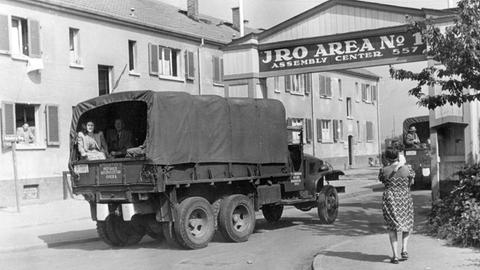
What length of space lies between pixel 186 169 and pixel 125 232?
80.2 inches

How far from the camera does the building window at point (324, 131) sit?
4281 cm

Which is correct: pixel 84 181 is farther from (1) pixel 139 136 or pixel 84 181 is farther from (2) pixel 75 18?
(2) pixel 75 18

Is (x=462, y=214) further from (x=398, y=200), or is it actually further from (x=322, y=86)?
(x=322, y=86)

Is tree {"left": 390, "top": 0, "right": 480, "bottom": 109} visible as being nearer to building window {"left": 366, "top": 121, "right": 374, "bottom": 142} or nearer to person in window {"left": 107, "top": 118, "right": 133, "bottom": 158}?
person in window {"left": 107, "top": 118, "right": 133, "bottom": 158}

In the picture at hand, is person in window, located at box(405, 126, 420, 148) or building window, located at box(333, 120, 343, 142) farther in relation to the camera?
building window, located at box(333, 120, 343, 142)

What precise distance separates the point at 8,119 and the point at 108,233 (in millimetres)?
10683

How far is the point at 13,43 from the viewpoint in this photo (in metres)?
21.1

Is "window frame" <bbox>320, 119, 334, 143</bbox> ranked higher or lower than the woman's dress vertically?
higher

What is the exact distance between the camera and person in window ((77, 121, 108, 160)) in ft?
36.8

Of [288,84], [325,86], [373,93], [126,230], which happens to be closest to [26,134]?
[126,230]

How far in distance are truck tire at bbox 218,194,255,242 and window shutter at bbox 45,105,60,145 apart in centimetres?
1269

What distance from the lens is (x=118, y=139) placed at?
11891 mm

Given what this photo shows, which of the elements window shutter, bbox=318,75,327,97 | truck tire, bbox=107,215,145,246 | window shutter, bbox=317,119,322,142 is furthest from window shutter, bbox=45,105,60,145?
window shutter, bbox=318,75,327,97

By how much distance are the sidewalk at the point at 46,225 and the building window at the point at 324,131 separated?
21.6 m
